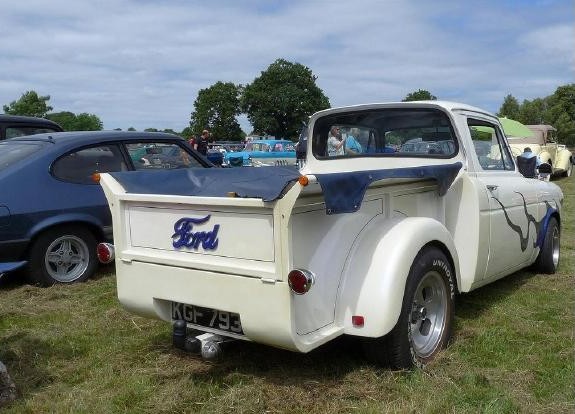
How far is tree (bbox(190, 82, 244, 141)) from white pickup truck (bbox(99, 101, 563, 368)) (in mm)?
75360

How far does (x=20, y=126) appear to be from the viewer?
317 inches

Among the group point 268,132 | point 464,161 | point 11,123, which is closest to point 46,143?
point 11,123

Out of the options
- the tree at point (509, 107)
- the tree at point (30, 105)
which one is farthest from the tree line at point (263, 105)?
the tree at point (30, 105)

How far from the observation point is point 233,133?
262ft

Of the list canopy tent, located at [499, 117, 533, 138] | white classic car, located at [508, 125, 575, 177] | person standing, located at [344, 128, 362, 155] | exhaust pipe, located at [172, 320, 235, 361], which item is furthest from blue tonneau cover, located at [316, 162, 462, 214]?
white classic car, located at [508, 125, 575, 177]

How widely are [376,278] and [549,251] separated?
345 centimetres

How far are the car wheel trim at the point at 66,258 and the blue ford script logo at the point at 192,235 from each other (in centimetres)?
279

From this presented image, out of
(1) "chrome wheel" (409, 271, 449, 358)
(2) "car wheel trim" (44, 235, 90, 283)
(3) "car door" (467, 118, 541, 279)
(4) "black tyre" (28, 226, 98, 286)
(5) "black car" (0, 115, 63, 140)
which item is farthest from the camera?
(5) "black car" (0, 115, 63, 140)

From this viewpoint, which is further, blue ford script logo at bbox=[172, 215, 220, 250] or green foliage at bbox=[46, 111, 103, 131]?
green foliage at bbox=[46, 111, 103, 131]

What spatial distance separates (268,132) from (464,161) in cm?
6889

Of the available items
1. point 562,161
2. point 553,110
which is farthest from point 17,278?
point 553,110

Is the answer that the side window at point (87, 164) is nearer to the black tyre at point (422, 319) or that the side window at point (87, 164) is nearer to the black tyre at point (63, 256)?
the black tyre at point (63, 256)

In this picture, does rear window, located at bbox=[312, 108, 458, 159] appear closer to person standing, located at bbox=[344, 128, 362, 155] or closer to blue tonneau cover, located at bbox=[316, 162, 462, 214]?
person standing, located at bbox=[344, 128, 362, 155]

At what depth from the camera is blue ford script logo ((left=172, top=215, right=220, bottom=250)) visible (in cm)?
307
